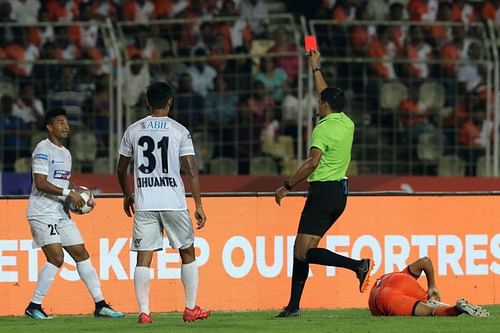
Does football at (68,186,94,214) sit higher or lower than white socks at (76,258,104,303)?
higher

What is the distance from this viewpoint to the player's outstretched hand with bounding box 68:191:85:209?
456 inches

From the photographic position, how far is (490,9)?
20.7 m

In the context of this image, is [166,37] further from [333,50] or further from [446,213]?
[446,213]

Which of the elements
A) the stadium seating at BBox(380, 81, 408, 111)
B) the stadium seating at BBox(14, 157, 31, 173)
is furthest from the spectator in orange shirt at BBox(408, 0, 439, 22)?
the stadium seating at BBox(14, 157, 31, 173)

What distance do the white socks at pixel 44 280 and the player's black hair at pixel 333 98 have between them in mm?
2704

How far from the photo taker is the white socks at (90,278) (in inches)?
465

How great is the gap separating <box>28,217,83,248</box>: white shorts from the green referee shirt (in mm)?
2121

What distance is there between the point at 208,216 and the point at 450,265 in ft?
7.96

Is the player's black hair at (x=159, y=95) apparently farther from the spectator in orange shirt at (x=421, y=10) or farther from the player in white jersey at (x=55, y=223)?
the spectator in orange shirt at (x=421, y=10)

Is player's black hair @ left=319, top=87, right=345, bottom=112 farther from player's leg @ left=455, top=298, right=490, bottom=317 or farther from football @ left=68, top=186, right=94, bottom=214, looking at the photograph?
football @ left=68, top=186, right=94, bottom=214

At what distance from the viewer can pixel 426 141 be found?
18094 mm

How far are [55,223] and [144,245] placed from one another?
1.54 metres

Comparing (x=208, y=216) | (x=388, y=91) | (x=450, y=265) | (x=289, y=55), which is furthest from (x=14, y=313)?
(x=388, y=91)

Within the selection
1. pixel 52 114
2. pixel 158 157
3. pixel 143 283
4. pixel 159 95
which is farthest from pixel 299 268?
pixel 52 114
